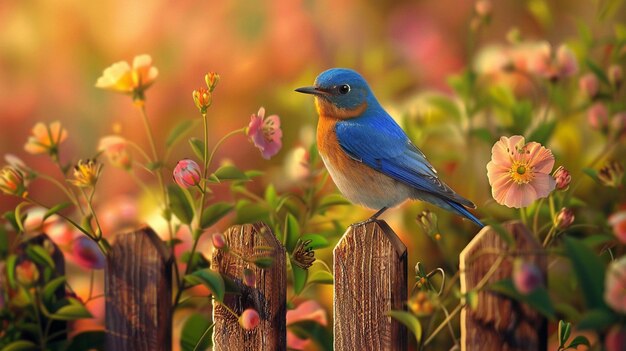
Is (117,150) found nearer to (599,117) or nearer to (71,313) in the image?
(71,313)

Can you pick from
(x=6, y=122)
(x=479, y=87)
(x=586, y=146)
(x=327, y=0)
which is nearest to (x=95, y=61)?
(x=6, y=122)

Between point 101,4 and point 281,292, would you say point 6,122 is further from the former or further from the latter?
point 281,292

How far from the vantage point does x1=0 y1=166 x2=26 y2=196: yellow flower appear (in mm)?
2043

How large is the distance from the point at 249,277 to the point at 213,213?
0.60 ft

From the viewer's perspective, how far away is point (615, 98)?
2705 millimetres

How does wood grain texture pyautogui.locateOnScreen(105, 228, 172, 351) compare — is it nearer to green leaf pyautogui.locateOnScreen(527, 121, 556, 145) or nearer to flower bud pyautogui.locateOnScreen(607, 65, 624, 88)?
green leaf pyautogui.locateOnScreen(527, 121, 556, 145)

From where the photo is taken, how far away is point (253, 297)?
2080 millimetres

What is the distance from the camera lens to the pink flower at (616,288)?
169cm

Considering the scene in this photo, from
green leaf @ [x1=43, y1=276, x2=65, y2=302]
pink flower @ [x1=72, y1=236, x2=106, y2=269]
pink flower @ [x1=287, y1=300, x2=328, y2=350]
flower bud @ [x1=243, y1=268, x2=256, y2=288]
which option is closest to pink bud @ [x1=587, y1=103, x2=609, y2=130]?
pink flower @ [x1=287, y1=300, x2=328, y2=350]

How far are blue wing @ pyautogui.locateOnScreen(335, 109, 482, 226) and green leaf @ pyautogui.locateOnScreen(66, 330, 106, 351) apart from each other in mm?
741

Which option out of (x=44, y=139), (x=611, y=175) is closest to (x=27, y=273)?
(x=44, y=139)

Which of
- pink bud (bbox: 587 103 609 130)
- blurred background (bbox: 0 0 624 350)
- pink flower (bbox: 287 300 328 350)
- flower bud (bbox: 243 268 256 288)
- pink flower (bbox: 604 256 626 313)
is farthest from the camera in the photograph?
blurred background (bbox: 0 0 624 350)

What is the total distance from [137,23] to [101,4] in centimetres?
36

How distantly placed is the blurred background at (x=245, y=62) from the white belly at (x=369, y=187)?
75cm
